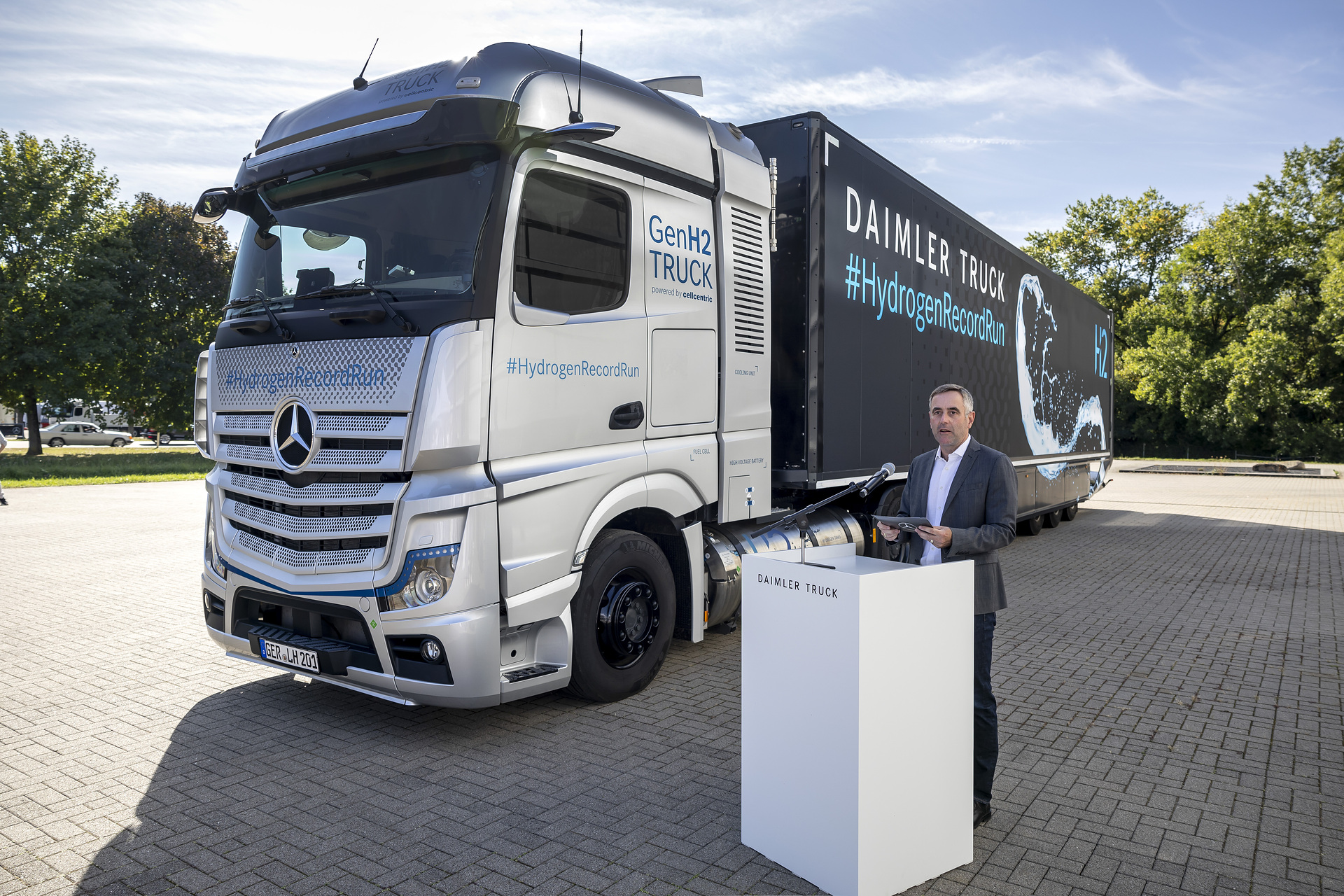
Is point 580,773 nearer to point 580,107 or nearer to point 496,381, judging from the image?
point 496,381

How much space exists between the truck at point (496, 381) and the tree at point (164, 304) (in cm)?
3068

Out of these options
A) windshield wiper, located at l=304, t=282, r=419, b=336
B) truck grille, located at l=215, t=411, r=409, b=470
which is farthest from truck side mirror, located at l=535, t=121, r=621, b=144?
truck grille, located at l=215, t=411, r=409, b=470

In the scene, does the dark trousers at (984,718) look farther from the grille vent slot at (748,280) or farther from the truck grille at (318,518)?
the grille vent slot at (748,280)

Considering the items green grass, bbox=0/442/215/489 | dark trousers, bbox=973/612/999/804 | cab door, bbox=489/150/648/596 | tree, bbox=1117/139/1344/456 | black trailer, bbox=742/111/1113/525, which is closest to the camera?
dark trousers, bbox=973/612/999/804

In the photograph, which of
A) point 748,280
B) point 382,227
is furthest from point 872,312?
point 382,227

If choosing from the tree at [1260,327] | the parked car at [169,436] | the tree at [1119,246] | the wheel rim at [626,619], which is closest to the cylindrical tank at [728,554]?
the wheel rim at [626,619]

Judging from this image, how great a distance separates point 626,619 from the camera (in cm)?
523

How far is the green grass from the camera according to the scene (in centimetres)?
2211

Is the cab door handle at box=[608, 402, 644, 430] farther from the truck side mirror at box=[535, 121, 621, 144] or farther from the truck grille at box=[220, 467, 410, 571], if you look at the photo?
the truck side mirror at box=[535, 121, 621, 144]

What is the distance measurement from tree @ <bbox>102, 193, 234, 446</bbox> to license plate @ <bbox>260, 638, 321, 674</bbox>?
3090cm

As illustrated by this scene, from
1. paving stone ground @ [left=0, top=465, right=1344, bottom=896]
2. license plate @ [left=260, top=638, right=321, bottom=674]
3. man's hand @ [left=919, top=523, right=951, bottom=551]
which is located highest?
man's hand @ [left=919, top=523, right=951, bottom=551]

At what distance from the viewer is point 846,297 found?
6996 mm

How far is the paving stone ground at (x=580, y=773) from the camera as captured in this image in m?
3.32

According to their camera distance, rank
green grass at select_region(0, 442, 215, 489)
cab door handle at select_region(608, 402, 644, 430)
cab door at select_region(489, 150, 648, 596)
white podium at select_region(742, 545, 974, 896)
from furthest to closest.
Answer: green grass at select_region(0, 442, 215, 489)
cab door handle at select_region(608, 402, 644, 430)
cab door at select_region(489, 150, 648, 596)
white podium at select_region(742, 545, 974, 896)
